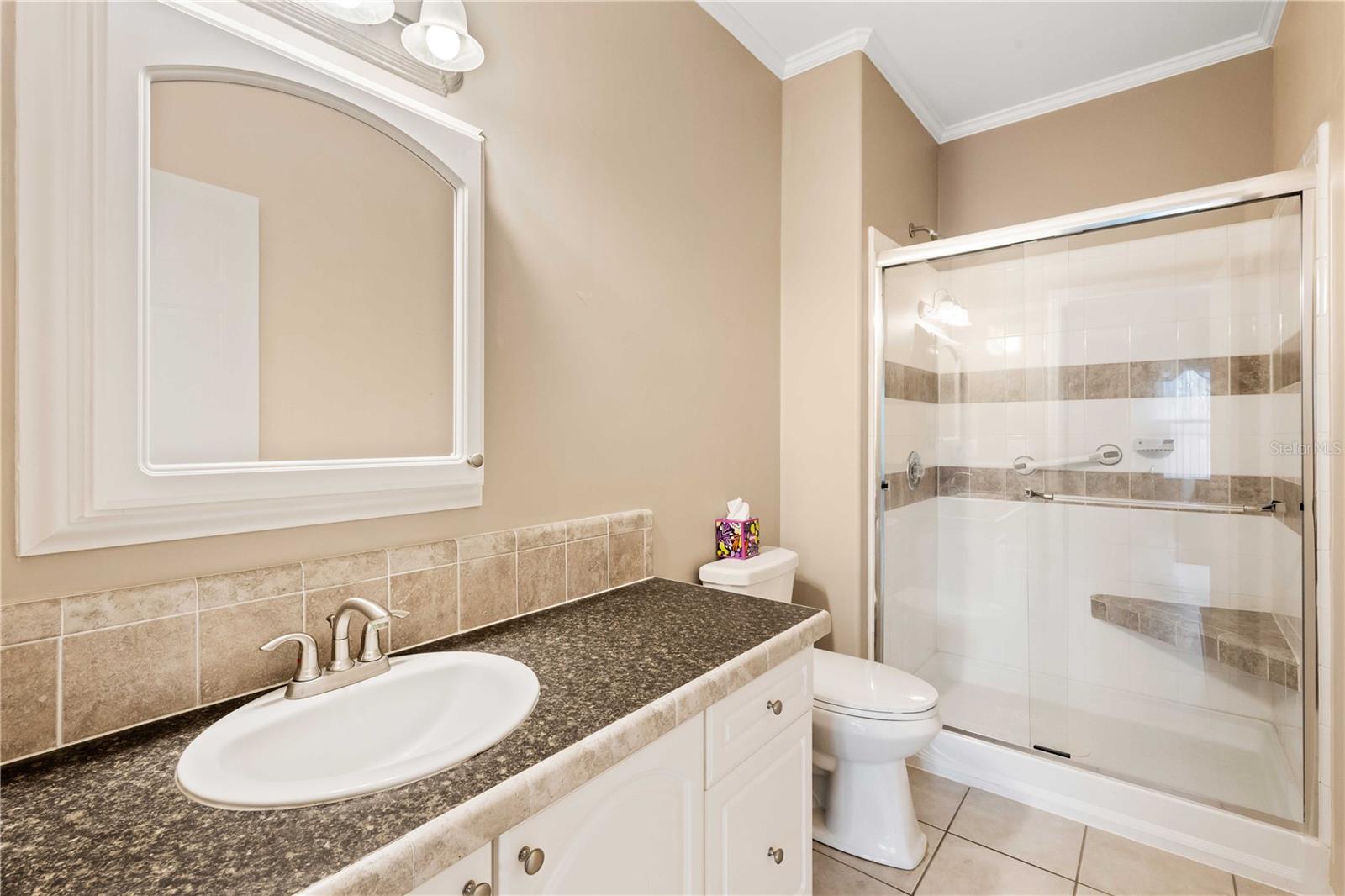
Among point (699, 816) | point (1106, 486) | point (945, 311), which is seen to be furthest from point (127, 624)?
point (1106, 486)

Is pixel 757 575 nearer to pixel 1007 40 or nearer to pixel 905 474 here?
pixel 905 474

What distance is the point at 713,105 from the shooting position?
210 centimetres

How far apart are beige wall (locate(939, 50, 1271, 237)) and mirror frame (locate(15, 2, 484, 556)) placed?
2904 millimetres

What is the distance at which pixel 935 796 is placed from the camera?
2.08m

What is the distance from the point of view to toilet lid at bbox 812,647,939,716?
1668mm

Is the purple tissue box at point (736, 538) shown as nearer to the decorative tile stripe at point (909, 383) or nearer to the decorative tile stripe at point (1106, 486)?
the decorative tile stripe at point (909, 383)

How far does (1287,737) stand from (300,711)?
247cm

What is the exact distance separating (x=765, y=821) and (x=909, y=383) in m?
1.73

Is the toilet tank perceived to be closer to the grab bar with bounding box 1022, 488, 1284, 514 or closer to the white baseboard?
the white baseboard

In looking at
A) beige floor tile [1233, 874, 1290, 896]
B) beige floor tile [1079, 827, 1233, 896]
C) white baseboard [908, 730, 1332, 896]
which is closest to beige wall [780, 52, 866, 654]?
white baseboard [908, 730, 1332, 896]

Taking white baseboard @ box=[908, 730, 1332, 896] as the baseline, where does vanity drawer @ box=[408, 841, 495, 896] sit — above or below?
above

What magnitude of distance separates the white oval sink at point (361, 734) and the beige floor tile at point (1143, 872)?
1.76 metres

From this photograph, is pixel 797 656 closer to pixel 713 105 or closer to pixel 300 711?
pixel 300 711

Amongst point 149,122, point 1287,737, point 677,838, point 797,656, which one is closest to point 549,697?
point 677,838
